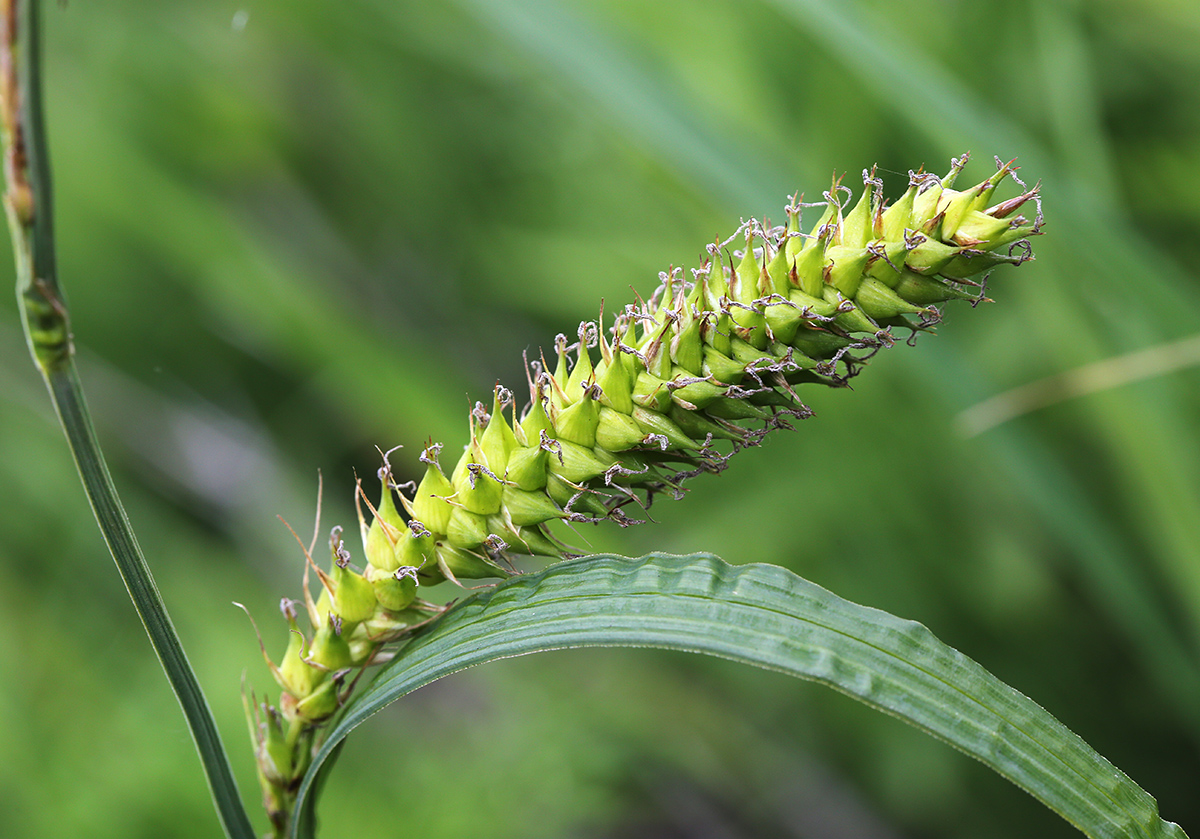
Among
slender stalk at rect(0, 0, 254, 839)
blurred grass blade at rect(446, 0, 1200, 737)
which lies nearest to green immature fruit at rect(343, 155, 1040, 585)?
slender stalk at rect(0, 0, 254, 839)

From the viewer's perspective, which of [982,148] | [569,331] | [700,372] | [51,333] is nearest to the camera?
[51,333]

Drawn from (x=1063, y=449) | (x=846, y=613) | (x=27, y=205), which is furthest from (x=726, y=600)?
(x=1063, y=449)

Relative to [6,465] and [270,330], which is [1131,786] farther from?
[6,465]

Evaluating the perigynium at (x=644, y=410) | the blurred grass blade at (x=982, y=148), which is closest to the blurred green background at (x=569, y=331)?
the blurred grass blade at (x=982, y=148)

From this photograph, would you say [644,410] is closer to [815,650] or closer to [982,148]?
[815,650]

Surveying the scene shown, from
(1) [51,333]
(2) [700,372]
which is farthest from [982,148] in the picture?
(1) [51,333]

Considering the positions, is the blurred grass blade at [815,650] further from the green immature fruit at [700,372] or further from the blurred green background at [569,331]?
the blurred green background at [569,331]
